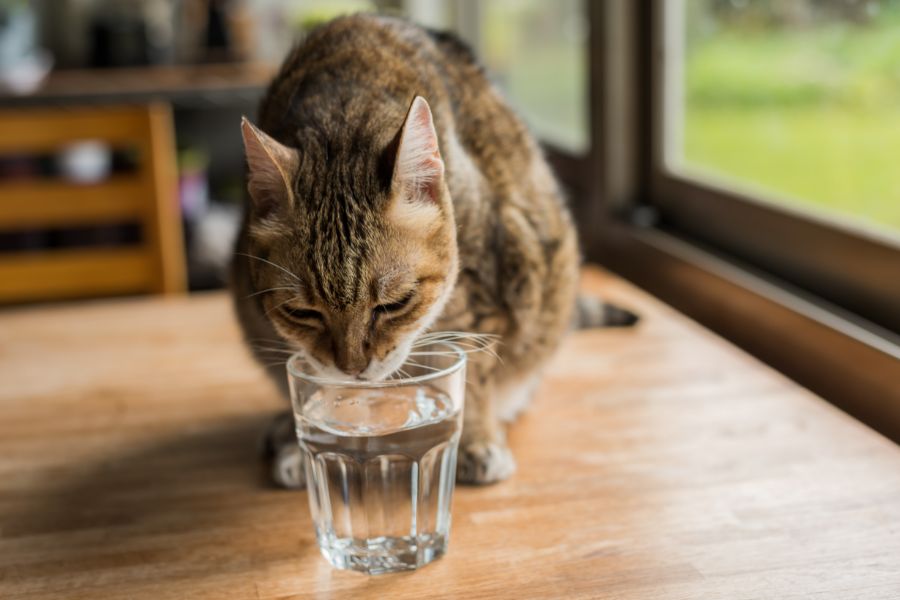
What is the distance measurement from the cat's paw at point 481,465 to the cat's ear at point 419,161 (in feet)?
0.90

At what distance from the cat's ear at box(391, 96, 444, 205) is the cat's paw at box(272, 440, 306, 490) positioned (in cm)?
31

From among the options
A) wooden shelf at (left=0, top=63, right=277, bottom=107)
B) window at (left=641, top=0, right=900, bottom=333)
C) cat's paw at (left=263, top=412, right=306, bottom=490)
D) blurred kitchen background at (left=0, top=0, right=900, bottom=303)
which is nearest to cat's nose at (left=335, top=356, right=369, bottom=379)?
cat's paw at (left=263, top=412, right=306, bottom=490)

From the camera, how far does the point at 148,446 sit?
107 cm

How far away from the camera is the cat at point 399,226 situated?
0.85m

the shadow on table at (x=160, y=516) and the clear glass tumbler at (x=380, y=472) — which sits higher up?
the clear glass tumbler at (x=380, y=472)

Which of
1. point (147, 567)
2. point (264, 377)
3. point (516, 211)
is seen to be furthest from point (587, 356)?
point (147, 567)

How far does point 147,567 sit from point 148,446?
27 centimetres

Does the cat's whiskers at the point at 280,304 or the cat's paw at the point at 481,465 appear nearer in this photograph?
the cat's whiskers at the point at 280,304

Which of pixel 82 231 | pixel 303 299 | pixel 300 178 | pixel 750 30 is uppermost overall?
pixel 750 30

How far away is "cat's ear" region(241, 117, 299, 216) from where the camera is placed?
2.71 ft

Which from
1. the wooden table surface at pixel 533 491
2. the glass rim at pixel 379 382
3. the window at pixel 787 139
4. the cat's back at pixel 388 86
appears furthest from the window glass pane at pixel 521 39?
the glass rim at pixel 379 382

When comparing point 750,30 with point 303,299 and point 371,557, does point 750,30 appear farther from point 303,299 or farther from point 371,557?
point 371,557

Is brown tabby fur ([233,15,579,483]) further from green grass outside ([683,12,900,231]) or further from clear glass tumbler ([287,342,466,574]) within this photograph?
green grass outside ([683,12,900,231])

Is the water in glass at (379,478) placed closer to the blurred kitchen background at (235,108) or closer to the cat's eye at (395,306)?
the cat's eye at (395,306)
